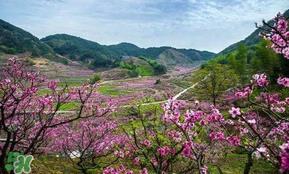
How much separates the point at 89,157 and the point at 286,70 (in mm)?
45191

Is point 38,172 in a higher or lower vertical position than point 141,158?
lower

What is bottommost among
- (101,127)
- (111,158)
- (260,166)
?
(260,166)

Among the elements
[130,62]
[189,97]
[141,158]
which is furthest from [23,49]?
[141,158]

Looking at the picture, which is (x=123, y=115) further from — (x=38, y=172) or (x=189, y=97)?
(x=38, y=172)

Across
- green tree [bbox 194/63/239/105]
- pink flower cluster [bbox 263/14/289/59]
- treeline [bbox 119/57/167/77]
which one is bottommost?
treeline [bbox 119/57/167/77]

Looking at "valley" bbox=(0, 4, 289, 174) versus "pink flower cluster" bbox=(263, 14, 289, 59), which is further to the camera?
"valley" bbox=(0, 4, 289, 174)

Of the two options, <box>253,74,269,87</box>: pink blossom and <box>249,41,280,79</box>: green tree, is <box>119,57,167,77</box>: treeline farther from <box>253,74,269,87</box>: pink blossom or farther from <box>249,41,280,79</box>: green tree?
<box>253,74,269,87</box>: pink blossom

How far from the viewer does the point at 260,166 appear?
35.4 m

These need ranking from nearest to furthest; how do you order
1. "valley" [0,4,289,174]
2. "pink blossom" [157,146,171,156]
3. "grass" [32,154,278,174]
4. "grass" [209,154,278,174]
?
"valley" [0,4,289,174]
"pink blossom" [157,146,171,156]
"grass" [32,154,278,174]
"grass" [209,154,278,174]

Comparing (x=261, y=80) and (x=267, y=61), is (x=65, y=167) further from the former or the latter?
(x=267, y=61)

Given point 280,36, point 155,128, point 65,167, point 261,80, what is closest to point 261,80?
point 261,80

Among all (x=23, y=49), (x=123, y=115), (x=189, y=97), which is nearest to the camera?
(x=123, y=115)

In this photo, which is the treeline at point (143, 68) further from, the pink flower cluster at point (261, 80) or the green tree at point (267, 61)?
the pink flower cluster at point (261, 80)

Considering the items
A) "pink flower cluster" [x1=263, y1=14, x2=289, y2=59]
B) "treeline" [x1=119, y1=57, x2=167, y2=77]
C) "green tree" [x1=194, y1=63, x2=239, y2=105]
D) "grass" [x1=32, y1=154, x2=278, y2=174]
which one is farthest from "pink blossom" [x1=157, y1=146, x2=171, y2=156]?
"treeline" [x1=119, y1=57, x2=167, y2=77]
